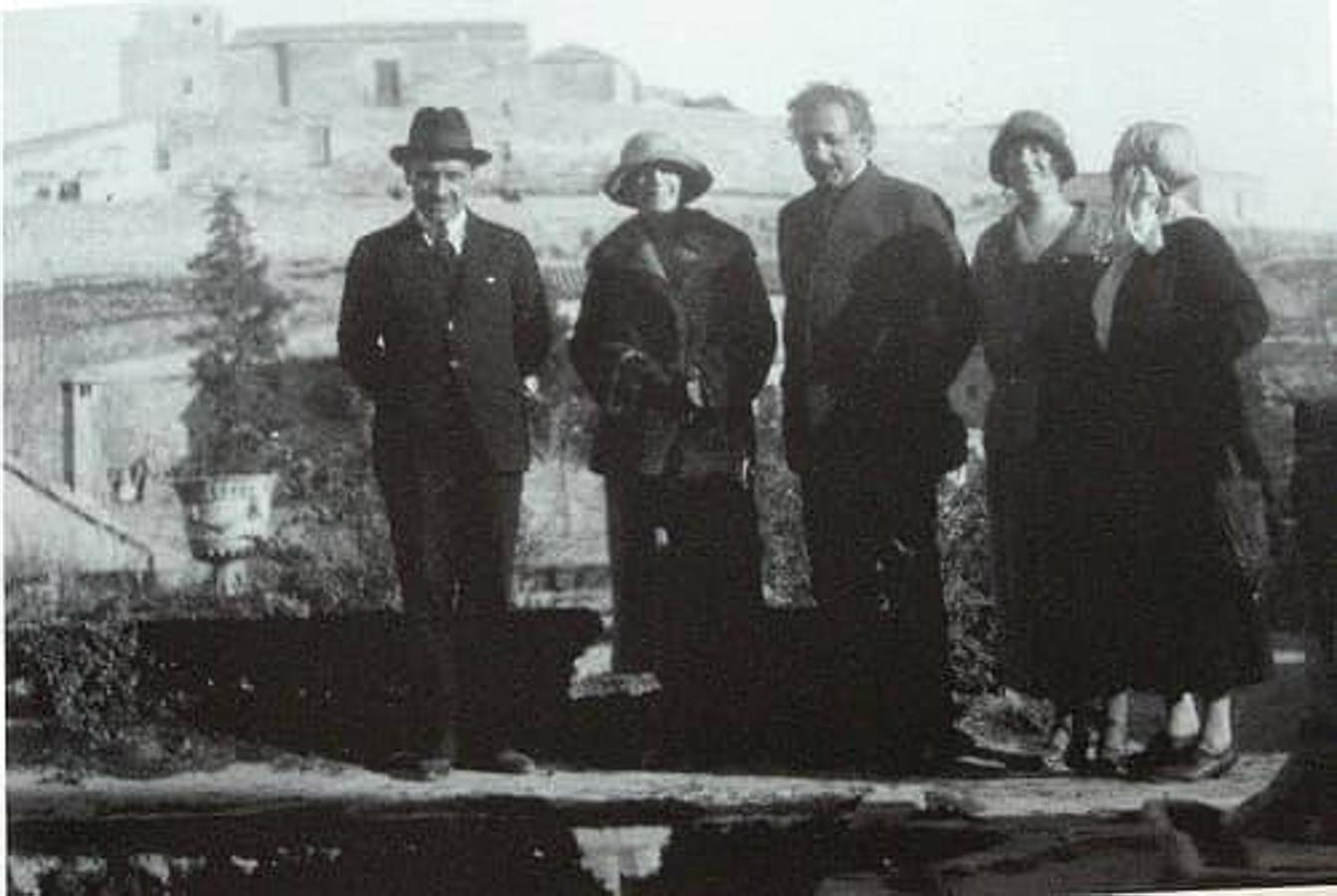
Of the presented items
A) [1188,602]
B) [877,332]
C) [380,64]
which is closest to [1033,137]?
[877,332]

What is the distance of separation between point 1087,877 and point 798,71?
2.61 metres

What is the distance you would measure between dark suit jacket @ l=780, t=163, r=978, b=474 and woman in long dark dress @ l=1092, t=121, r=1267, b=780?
50 cm

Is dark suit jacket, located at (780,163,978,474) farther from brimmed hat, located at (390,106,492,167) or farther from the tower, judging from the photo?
the tower

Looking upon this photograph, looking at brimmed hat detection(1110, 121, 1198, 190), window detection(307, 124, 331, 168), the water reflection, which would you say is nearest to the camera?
the water reflection

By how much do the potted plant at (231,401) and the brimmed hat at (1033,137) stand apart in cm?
226

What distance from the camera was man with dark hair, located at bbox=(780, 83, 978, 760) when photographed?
6.83 m

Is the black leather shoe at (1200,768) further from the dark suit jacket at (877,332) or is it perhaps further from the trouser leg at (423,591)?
the trouser leg at (423,591)

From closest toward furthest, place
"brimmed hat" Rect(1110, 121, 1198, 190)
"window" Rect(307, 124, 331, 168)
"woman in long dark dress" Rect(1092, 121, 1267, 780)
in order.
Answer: "woman in long dark dress" Rect(1092, 121, 1267, 780)
"brimmed hat" Rect(1110, 121, 1198, 190)
"window" Rect(307, 124, 331, 168)

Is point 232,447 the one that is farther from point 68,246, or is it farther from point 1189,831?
point 1189,831

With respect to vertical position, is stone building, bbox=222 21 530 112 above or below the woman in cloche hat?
above

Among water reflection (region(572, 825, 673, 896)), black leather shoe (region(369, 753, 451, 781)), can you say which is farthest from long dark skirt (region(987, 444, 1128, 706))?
black leather shoe (region(369, 753, 451, 781))

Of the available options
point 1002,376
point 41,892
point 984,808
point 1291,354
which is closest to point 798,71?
point 1002,376

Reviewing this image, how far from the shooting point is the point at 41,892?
6738 mm

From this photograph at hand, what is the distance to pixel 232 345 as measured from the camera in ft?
22.8
